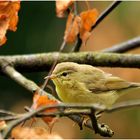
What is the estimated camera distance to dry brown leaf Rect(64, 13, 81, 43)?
3.46m

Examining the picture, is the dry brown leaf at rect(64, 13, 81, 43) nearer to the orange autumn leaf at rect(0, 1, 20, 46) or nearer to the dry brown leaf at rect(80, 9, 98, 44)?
the dry brown leaf at rect(80, 9, 98, 44)

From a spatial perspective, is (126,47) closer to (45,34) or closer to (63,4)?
(63,4)

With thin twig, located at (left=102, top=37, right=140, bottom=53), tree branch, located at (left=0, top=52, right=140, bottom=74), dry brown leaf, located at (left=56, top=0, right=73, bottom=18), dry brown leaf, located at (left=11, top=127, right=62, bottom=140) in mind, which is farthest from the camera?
thin twig, located at (left=102, top=37, right=140, bottom=53)

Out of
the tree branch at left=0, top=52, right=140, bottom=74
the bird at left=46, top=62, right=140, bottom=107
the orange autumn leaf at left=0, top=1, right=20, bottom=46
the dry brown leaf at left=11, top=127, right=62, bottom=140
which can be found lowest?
the dry brown leaf at left=11, top=127, right=62, bottom=140

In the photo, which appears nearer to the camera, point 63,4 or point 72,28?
point 63,4

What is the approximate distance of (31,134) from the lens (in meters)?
2.15

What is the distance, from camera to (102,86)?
3.80 metres

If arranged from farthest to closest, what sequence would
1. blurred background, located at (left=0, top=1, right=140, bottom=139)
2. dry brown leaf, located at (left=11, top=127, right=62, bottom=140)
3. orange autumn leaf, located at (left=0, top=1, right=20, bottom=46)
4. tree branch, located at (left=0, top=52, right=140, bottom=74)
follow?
blurred background, located at (left=0, top=1, right=140, bottom=139), tree branch, located at (left=0, top=52, right=140, bottom=74), orange autumn leaf, located at (left=0, top=1, right=20, bottom=46), dry brown leaf, located at (left=11, top=127, right=62, bottom=140)

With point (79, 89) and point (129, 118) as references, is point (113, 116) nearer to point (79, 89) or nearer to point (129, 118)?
point (129, 118)

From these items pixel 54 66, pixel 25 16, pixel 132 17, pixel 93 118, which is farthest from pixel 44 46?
pixel 93 118

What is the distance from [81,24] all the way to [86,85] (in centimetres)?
45

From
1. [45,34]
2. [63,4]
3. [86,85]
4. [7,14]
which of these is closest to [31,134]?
[7,14]

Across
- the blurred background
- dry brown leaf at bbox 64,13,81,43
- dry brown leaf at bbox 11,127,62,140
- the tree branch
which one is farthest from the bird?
the blurred background

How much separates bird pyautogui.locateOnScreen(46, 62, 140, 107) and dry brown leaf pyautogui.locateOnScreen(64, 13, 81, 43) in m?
0.18
